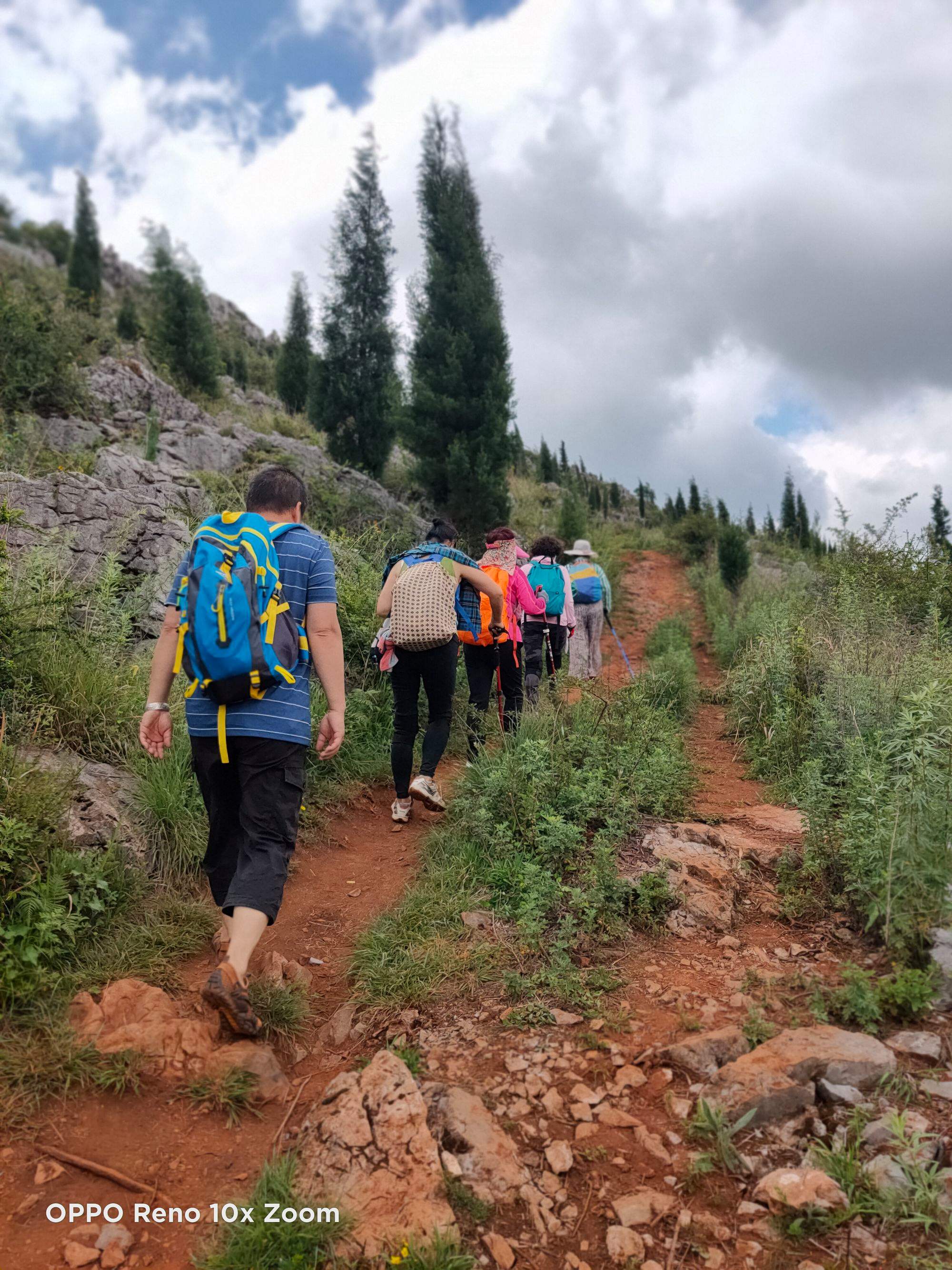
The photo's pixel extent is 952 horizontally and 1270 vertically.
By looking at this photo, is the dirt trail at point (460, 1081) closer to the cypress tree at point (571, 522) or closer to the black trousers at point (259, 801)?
the black trousers at point (259, 801)

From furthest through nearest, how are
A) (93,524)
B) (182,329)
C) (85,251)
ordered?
1. (85,251)
2. (182,329)
3. (93,524)

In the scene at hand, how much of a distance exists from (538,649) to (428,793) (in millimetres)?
A: 2709

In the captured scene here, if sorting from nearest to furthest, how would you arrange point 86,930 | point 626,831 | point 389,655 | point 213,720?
point 213,720, point 86,930, point 626,831, point 389,655

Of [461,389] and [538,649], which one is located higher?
[461,389]

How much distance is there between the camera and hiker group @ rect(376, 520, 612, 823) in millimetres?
4543

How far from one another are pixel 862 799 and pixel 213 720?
269 centimetres

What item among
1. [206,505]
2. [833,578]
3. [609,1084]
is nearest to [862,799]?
[609,1084]

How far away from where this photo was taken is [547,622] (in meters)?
7.22

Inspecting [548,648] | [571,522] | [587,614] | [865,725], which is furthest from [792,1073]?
[571,522]

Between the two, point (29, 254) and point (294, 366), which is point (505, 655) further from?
point (29, 254)

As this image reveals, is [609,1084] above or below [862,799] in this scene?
below

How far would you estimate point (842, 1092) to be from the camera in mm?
2137

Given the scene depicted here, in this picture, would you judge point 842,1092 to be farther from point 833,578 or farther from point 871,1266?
point 833,578

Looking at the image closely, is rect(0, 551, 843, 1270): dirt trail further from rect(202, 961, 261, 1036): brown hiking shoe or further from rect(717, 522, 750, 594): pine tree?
rect(717, 522, 750, 594): pine tree
